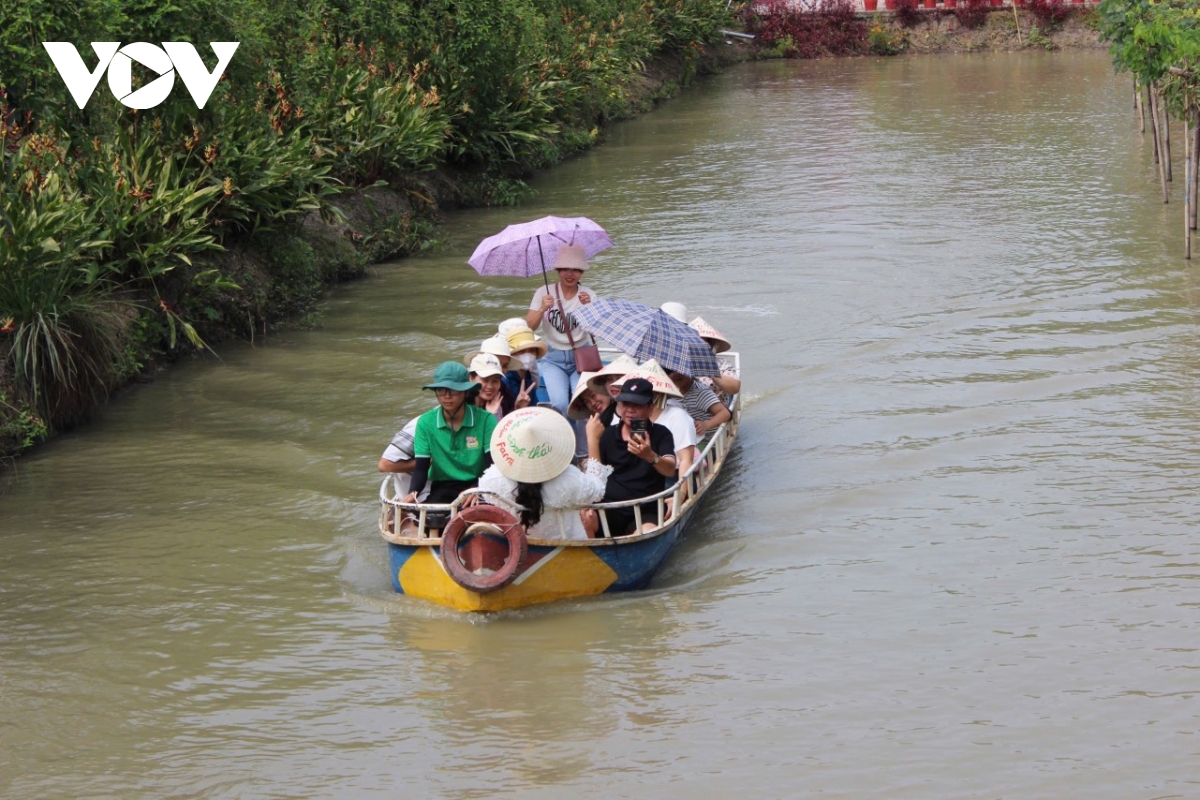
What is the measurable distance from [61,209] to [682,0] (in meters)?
29.5

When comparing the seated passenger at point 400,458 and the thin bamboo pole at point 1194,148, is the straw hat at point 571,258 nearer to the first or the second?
the seated passenger at point 400,458

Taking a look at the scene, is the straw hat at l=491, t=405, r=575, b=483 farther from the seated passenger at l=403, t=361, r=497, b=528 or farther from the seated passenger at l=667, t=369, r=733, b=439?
the seated passenger at l=667, t=369, r=733, b=439

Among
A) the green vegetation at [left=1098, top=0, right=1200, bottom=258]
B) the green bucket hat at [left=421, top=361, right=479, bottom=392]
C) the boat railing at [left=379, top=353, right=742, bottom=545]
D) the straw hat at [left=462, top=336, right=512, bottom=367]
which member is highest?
the green vegetation at [left=1098, top=0, right=1200, bottom=258]

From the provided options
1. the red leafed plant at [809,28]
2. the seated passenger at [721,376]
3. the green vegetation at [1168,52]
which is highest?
the red leafed plant at [809,28]

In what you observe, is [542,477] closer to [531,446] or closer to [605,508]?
[531,446]

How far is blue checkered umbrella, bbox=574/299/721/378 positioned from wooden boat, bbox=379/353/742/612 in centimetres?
117

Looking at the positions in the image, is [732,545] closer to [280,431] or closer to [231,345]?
[280,431]

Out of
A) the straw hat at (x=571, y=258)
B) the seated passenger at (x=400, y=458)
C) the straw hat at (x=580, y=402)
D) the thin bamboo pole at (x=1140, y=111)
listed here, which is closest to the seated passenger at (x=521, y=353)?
the straw hat at (x=571, y=258)

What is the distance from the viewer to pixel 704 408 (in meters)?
11.3

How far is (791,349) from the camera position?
50.1 ft

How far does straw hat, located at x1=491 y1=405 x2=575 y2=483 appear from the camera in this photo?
28.7 ft

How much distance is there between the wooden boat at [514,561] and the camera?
872 cm

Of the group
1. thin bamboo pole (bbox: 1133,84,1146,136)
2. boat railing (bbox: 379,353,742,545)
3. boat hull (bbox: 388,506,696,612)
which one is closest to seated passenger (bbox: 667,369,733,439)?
boat railing (bbox: 379,353,742,545)

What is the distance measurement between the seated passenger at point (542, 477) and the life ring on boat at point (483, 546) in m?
0.27
